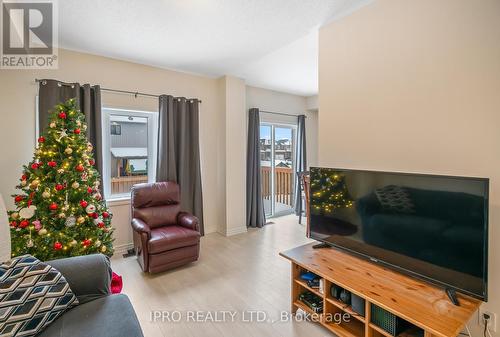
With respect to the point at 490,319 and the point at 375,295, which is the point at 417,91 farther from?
the point at 490,319

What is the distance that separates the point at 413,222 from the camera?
1576mm

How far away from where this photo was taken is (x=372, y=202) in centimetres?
178

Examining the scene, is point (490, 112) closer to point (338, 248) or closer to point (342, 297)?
point (338, 248)

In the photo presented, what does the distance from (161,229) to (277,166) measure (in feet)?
9.86

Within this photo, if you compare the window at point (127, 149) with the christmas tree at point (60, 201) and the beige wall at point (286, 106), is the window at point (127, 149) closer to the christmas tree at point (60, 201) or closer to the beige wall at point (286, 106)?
the christmas tree at point (60, 201)

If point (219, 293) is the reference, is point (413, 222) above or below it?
above

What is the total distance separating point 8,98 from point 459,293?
13.9 feet

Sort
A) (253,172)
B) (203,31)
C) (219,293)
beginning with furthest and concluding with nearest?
(253,172) → (203,31) → (219,293)

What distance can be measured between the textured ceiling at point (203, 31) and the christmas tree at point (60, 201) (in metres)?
0.86

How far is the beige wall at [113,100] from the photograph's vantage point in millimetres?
2637

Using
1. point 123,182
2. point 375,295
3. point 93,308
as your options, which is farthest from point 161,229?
point 375,295

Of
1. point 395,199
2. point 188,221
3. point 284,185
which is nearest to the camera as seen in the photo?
point 395,199

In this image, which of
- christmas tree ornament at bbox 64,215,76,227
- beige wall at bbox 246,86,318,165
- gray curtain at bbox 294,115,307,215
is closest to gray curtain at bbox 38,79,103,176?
christmas tree ornament at bbox 64,215,76,227

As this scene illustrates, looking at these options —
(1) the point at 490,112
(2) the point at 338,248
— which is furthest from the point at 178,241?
(1) the point at 490,112
